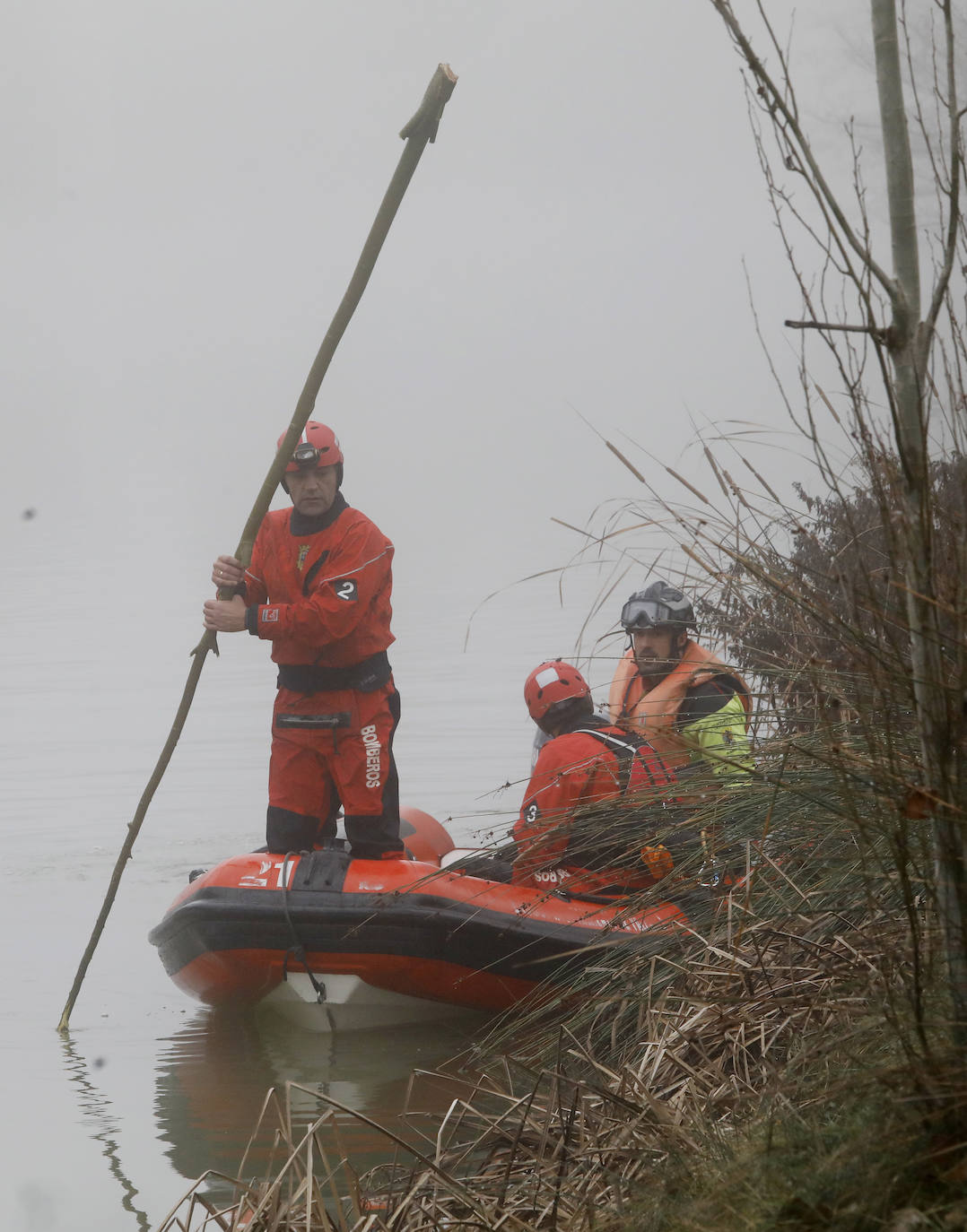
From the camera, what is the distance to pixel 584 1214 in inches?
90.1

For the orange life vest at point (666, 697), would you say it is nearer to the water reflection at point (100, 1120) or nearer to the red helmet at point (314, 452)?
the red helmet at point (314, 452)

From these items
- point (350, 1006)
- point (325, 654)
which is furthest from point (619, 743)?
point (350, 1006)

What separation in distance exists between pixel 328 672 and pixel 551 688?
3.51 ft

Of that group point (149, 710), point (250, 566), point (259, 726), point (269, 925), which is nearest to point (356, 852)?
point (269, 925)

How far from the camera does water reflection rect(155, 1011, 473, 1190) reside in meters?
4.87

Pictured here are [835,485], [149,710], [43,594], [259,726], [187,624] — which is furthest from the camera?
[43,594]

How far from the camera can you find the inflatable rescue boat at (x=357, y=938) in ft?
18.1

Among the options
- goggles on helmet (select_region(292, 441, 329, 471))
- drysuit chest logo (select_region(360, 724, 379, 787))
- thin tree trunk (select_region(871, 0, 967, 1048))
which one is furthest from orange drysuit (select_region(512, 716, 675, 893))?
goggles on helmet (select_region(292, 441, 329, 471))

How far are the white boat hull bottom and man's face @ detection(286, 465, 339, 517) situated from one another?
76.5 inches

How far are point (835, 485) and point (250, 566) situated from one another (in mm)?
A: 4454

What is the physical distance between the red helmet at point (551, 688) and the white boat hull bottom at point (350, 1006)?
1.30 metres

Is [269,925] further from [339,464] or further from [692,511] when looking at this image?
[692,511]

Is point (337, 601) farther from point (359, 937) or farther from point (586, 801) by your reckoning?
point (586, 801)

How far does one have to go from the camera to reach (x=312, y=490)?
20.2 feet
